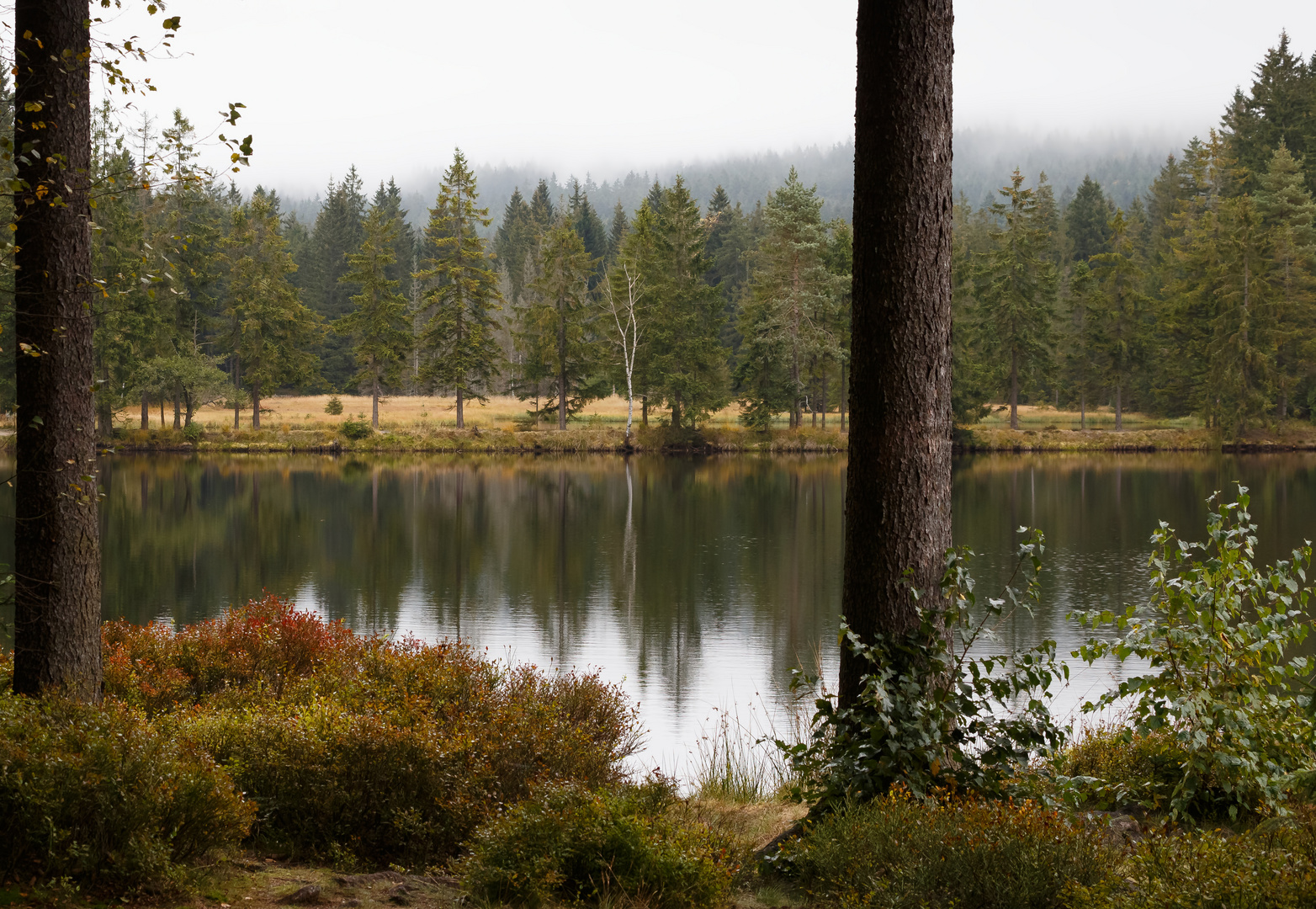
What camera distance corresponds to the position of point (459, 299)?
57094mm

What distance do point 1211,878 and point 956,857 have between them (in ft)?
2.87

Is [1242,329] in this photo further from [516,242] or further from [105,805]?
[516,242]

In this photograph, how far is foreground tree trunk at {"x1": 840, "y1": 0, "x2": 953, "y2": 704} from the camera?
5441 millimetres

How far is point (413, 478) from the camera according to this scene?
4322 centimetres

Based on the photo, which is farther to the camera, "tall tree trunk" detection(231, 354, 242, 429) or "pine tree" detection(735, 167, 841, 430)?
"tall tree trunk" detection(231, 354, 242, 429)

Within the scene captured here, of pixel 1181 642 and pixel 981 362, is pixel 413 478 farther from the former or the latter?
pixel 1181 642

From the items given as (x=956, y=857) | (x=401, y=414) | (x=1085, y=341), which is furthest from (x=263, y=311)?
(x=956, y=857)

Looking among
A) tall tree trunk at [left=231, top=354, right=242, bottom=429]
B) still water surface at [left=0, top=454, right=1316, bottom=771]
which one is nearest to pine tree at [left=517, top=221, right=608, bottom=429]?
still water surface at [left=0, top=454, right=1316, bottom=771]

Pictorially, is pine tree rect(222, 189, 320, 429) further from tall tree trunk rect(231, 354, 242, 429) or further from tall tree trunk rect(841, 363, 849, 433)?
tall tree trunk rect(841, 363, 849, 433)

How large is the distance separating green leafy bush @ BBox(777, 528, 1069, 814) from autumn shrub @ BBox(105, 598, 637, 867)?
137 cm

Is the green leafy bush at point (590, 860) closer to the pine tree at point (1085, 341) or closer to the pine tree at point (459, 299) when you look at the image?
the pine tree at point (459, 299)

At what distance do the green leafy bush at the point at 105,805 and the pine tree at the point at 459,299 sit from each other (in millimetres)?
51668

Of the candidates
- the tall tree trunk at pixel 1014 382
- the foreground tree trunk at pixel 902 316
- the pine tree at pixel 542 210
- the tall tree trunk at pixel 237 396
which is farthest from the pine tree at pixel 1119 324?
the pine tree at pixel 542 210

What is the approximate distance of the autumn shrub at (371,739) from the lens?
18.1ft
